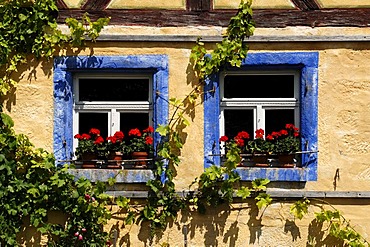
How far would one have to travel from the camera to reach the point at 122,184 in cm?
626

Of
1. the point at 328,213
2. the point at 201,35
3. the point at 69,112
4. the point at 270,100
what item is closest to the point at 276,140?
the point at 270,100

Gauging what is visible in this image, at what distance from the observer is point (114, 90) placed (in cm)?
643

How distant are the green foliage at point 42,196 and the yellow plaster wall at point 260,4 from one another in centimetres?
198

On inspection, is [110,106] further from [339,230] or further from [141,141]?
[339,230]

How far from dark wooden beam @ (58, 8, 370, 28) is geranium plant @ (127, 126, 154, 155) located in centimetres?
99

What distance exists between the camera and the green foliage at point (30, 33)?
6.14 meters

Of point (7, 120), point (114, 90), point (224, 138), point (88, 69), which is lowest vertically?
point (224, 138)

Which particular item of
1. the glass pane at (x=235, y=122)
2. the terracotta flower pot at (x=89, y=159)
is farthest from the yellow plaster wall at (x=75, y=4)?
the glass pane at (x=235, y=122)

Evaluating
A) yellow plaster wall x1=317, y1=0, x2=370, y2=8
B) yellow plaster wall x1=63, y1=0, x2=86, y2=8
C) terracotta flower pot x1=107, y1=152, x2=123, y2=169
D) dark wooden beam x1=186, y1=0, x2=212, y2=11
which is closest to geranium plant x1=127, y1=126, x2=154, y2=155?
terracotta flower pot x1=107, y1=152, x2=123, y2=169

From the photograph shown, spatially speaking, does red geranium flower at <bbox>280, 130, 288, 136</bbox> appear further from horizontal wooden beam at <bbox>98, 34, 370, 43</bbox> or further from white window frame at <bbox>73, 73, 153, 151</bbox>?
white window frame at <bbox>73, 73, 153, 151</bbox>

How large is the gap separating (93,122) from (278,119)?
1759mm

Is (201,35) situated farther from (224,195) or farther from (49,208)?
(49,208)

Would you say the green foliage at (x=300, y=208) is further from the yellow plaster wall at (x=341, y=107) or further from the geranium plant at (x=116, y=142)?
the geranium plant at (x=116, y=142)

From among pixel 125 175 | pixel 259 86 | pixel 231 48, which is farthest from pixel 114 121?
pixel 259 86
